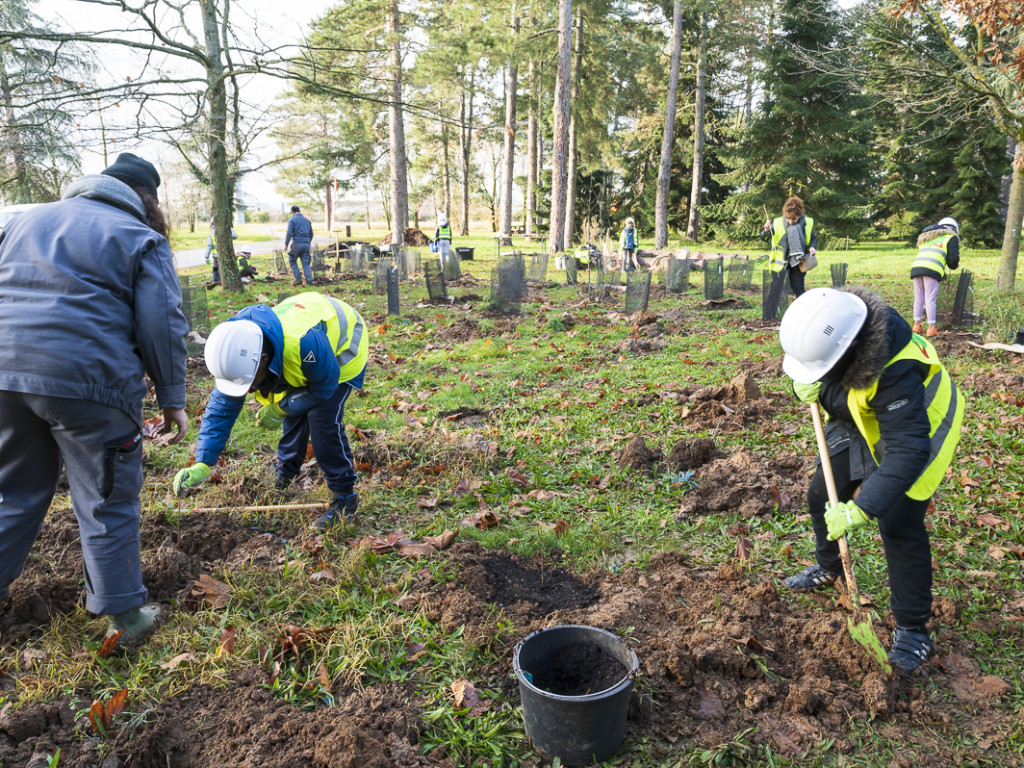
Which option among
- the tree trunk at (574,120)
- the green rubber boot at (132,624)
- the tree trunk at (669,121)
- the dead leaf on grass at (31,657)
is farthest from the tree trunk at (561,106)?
the dead leaf on grass at (31,657)

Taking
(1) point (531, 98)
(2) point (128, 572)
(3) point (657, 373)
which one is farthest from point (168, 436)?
(1) point (531, 98)

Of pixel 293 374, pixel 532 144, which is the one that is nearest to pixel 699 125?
pixel 532 144

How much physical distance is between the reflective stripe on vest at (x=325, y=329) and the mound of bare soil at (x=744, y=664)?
141 centimetres

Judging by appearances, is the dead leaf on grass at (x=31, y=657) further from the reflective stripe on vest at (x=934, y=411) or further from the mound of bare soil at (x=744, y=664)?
the reflective stripe on vest at (x=934, y=411)

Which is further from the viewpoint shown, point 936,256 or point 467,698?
point 936,256

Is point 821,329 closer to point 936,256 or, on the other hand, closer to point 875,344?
point 875,344

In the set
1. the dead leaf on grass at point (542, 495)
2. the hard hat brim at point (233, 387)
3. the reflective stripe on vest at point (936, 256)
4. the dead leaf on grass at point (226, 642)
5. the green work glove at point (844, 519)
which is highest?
the reflective stripe on vest at point (936, 256)

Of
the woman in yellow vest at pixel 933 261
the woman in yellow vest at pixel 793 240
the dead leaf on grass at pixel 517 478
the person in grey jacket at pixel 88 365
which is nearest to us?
the person in grey jacket at pixel 88 365

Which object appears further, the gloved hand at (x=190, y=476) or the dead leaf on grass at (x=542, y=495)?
the dead leaf on grass at (x=542, y=495)

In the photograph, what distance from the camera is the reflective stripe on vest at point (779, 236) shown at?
9.05m

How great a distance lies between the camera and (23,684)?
2.57 m

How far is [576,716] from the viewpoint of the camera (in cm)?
213

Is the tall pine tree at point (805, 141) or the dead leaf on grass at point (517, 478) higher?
the tall pine tree at point (805, 141)

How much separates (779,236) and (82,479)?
903cm
